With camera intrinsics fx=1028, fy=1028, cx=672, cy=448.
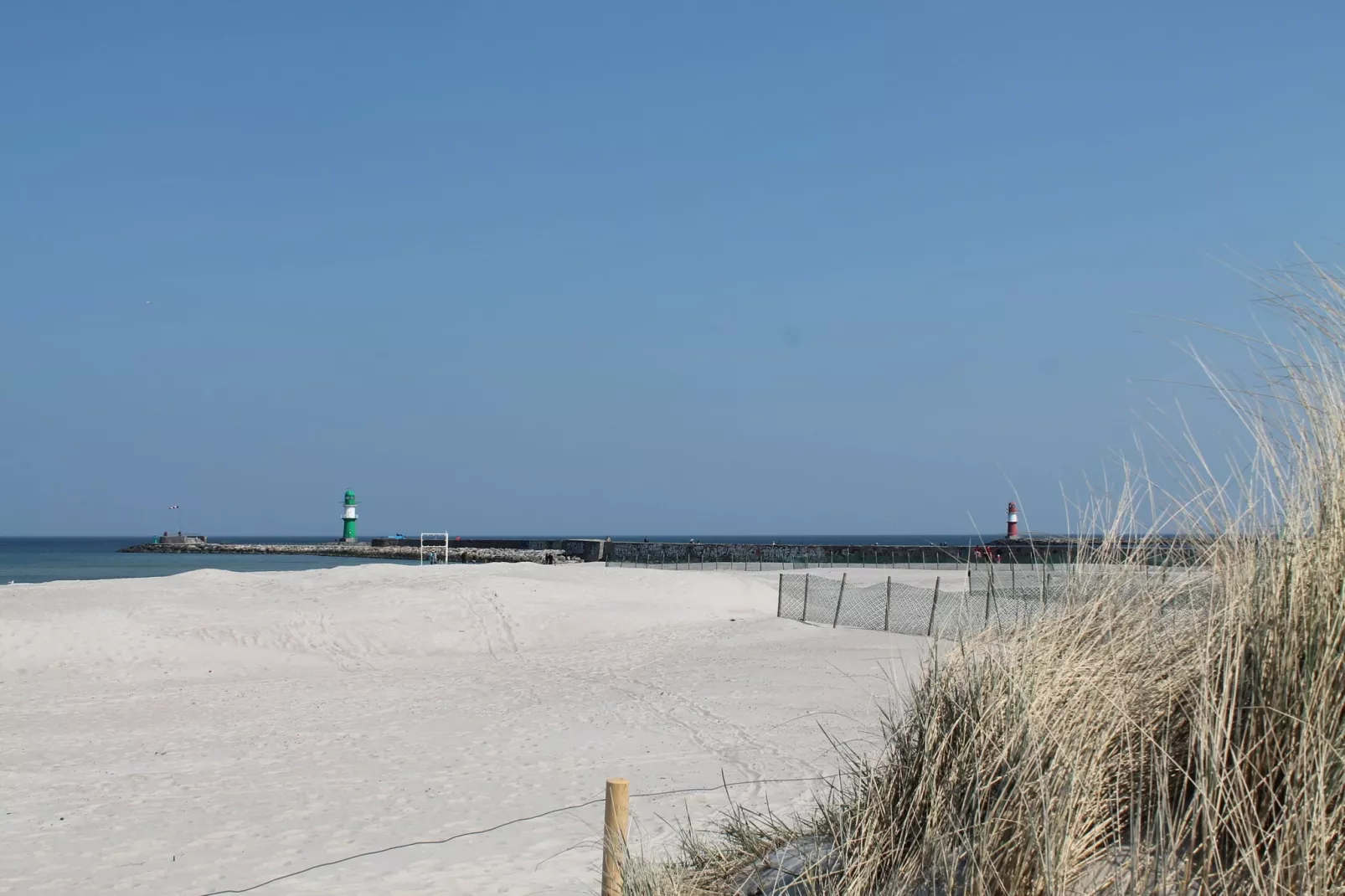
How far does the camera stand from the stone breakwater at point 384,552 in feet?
190

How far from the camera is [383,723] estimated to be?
12.8m

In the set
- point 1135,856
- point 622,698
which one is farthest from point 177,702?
point 1135,856

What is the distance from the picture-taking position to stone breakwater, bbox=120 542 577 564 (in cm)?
5786

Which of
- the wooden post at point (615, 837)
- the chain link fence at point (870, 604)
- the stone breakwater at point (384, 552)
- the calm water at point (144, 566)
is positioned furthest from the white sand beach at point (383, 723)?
the calm water at point (144, 566)

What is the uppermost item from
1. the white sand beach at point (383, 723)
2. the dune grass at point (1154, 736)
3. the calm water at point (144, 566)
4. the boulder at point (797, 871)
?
the dune grass at point (1154, 736)

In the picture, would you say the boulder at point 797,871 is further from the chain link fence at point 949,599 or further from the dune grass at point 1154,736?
the chain link fence at point 949,599

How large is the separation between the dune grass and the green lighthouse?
88.6 metres

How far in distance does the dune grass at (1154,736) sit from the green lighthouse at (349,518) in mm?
88623

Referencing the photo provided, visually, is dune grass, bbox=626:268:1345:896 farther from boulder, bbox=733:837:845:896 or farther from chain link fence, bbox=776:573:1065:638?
chain link fence, bbox=776:573:1065:638

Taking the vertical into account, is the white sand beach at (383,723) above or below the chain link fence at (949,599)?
below

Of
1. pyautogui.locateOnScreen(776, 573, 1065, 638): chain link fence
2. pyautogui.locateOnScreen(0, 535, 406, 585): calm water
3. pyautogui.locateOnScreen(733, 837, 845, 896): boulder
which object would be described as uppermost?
pyautogui.locateOnScreen(733, 837, 845, 896): boulder

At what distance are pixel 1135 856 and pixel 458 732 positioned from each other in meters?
10.3

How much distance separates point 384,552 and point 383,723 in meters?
63.7

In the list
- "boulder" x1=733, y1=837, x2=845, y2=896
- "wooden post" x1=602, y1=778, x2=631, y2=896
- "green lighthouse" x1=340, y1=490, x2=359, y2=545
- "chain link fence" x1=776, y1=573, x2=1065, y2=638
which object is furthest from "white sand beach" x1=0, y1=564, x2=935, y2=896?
"green lighthouse" x1=340, y1=490, x2=359, y2=545
